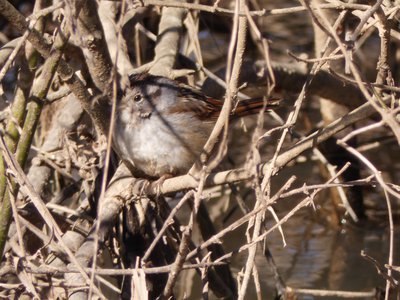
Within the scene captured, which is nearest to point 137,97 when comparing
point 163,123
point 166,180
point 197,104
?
point 163,123

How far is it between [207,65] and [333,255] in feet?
5.67

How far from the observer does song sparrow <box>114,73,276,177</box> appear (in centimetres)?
378

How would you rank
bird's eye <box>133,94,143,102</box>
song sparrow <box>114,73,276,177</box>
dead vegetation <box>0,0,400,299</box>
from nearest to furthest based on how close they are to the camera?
dead vegetation <box>0,0,400,299</box> → song sparrow <box>114,73,276,177</box> → bird's eye <box>133,94,143,102</box>

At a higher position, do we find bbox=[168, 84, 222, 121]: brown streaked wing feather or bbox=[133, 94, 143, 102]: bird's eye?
bbox=[133, 94, 143, 102]: bird's eye

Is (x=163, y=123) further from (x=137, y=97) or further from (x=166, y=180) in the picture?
(x=166, y=180)

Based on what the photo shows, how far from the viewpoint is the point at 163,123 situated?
399 cm

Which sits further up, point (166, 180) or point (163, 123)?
point (163, 123)

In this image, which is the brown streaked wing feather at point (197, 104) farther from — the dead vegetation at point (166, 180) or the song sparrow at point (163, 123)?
the dead vegetation at point (166, 180)

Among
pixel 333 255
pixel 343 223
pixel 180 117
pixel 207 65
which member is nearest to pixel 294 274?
pixel 333 255

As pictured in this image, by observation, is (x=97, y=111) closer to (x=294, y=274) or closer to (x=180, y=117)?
(x=180, y=117)

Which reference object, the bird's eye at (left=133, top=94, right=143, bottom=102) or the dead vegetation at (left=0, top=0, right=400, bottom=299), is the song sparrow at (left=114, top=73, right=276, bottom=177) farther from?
the dead vegetation at (left=0, top=0, right=400, bottom=299)

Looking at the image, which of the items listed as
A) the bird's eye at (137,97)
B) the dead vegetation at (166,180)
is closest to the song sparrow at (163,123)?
the bird's eye at (137,97)

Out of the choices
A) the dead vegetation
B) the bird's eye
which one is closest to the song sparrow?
the bird's eye

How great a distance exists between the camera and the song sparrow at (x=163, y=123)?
3783mm
